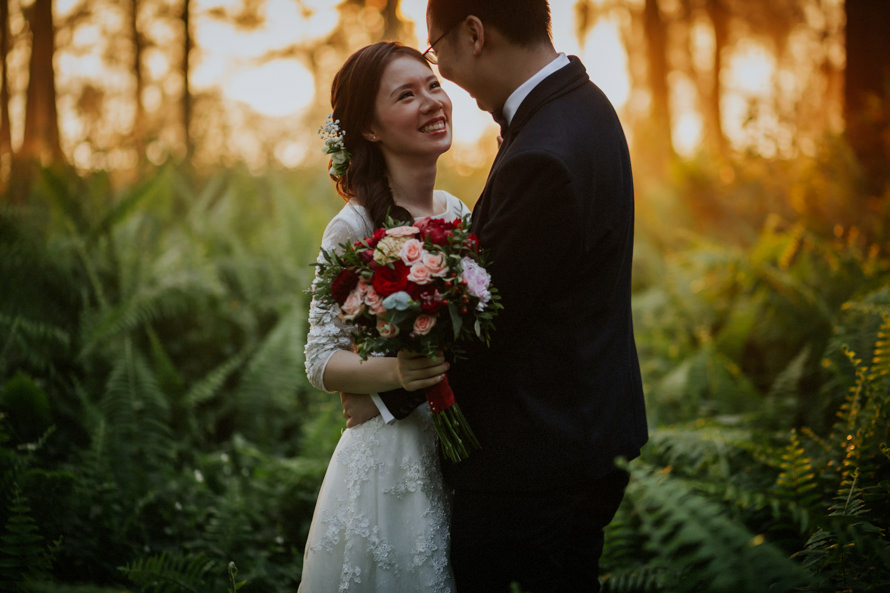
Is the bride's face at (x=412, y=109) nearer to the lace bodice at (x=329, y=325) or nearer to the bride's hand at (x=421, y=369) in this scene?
the lace bodice at (x=329, y=325)

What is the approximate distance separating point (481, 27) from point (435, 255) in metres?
0.82

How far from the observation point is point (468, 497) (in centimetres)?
204

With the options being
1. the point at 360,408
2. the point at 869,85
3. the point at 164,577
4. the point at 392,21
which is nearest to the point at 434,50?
the point at 360,408

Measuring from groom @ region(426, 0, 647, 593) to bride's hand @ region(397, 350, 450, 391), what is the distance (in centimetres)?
13

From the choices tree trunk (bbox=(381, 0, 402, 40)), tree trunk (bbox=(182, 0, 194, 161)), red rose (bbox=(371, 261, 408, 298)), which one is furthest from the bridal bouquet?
tree trunk (bbox=(182, 0, 194, 161))

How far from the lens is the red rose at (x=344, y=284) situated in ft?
6.40

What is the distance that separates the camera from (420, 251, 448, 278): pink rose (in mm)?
1756

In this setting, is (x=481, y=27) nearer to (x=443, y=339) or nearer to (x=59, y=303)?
(x=443, y=339)

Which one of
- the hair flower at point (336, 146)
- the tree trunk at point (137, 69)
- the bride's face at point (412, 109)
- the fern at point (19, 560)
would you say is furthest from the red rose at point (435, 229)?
the tree trunk at point (137, 69)

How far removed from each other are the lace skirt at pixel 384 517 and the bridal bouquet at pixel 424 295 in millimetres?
258

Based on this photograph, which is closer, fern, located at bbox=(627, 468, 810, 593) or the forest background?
fern, located at bbox=(627, 468, 810, 593)

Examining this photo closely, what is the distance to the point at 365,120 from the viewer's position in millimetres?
2486

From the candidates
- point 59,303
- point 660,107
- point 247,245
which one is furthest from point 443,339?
point 660,107

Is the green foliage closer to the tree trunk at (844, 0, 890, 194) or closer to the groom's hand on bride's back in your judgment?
the tree trunk at (844, 0, 890, 194)
